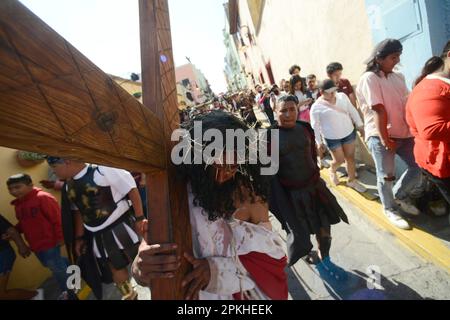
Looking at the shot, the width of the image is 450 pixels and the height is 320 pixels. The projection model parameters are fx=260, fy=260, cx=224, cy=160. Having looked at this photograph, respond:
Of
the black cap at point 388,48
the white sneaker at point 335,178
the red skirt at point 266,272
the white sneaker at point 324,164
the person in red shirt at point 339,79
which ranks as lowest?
the red skirt at point 266,272

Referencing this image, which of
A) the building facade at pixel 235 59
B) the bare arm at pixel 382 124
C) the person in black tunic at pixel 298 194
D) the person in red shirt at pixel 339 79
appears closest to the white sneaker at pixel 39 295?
the person in black tunic at pixel 298 194

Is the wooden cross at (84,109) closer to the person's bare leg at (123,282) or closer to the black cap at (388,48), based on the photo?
the person's bare leg at (123,282)

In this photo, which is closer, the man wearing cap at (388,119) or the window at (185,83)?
the man wearing cap at (388,119)

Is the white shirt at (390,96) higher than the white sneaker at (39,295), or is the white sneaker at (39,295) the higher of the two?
the white shirt at (390,96)

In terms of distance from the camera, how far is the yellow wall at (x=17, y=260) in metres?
3.66

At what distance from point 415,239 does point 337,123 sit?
1.77m

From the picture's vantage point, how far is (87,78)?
18.3 inches

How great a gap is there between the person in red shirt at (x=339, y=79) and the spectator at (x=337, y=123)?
35cm

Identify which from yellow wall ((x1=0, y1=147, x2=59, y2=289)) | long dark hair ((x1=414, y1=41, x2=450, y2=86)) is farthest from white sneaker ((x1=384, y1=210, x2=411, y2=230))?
yellow wall ((x1=0, y1=147, x2=59, y2=289))

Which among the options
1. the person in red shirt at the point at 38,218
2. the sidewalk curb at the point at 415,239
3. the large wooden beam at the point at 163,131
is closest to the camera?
the large wooden beam at the point at 163,131

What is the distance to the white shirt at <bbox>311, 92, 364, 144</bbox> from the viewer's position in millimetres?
3701
